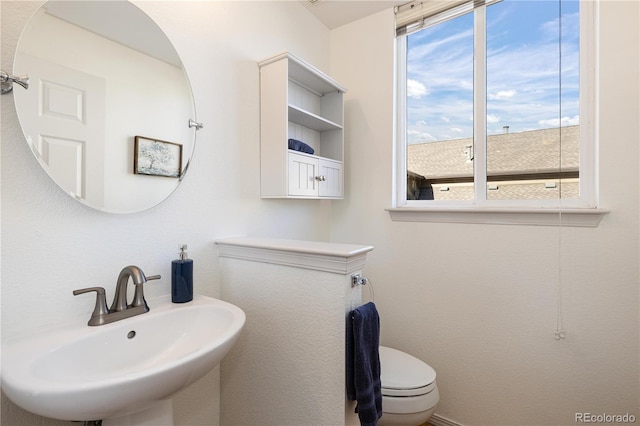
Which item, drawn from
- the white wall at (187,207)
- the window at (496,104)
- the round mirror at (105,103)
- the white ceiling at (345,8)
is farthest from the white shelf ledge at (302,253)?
the white ceiling at (345,8)

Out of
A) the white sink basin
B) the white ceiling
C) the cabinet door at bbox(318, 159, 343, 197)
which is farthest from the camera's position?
the white ceiling

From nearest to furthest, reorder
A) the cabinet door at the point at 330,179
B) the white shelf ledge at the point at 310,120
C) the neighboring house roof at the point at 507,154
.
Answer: the neighboring house roof at the point at 507,154
the white shelf ledge at the point at 310,120
the cabinet door at the point at 330,179

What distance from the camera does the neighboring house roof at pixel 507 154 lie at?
5.00 ft

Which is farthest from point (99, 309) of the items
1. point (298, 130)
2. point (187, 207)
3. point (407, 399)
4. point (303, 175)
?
point (298, 130)

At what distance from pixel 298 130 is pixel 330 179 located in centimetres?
37

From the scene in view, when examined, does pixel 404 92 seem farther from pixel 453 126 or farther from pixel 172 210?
pixel 172 210

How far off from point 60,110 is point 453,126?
6.08ft

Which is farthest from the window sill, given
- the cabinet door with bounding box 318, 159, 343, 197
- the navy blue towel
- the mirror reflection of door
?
the mirror reflection of door

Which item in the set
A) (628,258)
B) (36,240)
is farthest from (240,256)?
(628,258)

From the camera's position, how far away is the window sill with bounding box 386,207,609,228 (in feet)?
4.60

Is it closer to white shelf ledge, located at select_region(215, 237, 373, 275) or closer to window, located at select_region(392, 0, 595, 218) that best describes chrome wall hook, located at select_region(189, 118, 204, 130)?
white shelf ledge, located at select_region(215, 237, 373, 275)

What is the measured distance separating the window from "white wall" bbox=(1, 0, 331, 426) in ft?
2.32

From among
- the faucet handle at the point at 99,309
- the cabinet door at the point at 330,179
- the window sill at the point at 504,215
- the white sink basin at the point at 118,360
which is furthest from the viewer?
the cabinet door at the point at 330,179

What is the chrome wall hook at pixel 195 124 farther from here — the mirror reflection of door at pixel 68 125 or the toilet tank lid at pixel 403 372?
the toilet tank lid at pixel 403 372
